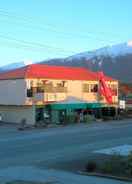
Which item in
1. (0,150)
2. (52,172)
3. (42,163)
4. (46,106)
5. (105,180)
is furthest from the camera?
(46,106)

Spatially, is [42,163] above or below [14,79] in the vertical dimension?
below

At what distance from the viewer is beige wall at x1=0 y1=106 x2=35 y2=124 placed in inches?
2191

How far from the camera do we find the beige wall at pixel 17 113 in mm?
55656

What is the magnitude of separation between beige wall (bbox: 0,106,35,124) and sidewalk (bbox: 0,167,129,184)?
1421 inches

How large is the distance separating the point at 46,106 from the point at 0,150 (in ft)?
97.3

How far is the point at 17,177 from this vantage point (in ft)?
56.3

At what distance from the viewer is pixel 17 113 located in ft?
188

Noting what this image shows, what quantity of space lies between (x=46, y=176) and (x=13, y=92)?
40.7 metres

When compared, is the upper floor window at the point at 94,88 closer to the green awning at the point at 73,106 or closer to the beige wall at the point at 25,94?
the beige wall at the point at 25,94

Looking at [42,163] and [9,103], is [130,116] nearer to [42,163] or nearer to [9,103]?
[9,103]

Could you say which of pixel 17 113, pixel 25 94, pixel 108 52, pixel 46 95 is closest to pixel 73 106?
pixel 46 95

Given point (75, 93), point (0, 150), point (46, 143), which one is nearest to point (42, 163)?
point (0, 150)

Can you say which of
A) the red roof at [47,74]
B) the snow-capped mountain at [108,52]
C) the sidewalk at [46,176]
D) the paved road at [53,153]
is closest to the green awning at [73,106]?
the red roof at [47,74]

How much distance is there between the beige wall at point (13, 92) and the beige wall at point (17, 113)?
704mm
